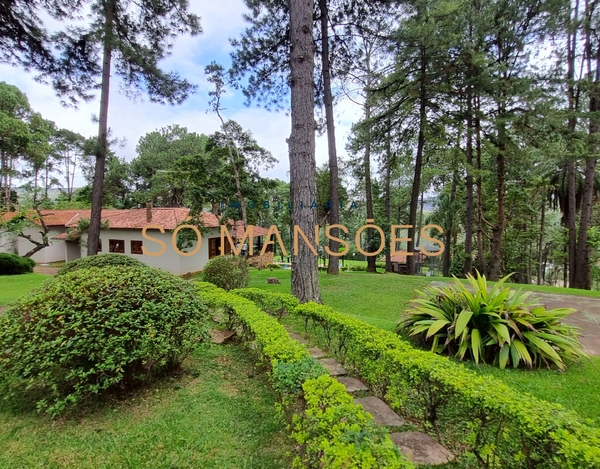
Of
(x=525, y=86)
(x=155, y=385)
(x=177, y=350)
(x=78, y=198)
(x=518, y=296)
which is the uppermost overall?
(x=525, y=86)

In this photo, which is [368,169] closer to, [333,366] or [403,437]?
[333,366]

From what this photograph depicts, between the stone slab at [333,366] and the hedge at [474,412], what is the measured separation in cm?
19

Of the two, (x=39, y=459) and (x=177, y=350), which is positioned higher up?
(x=177, y=350)

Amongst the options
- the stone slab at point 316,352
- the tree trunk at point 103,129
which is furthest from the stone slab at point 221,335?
the tree trunk at point 103,129

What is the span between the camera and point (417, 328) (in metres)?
3.68

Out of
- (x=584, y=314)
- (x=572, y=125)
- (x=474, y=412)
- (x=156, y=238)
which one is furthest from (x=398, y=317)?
(x=156, y=238)

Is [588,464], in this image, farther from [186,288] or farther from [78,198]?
[78,198]

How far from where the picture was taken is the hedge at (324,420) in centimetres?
122

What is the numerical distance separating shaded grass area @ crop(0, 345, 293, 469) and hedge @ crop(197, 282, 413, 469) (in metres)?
0.35

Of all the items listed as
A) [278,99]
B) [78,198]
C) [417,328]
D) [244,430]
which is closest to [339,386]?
[244,430]

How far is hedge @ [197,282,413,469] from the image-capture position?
1221 mm

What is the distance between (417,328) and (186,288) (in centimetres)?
270

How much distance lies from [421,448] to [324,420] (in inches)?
30.6

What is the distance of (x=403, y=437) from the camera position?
1900 mm
